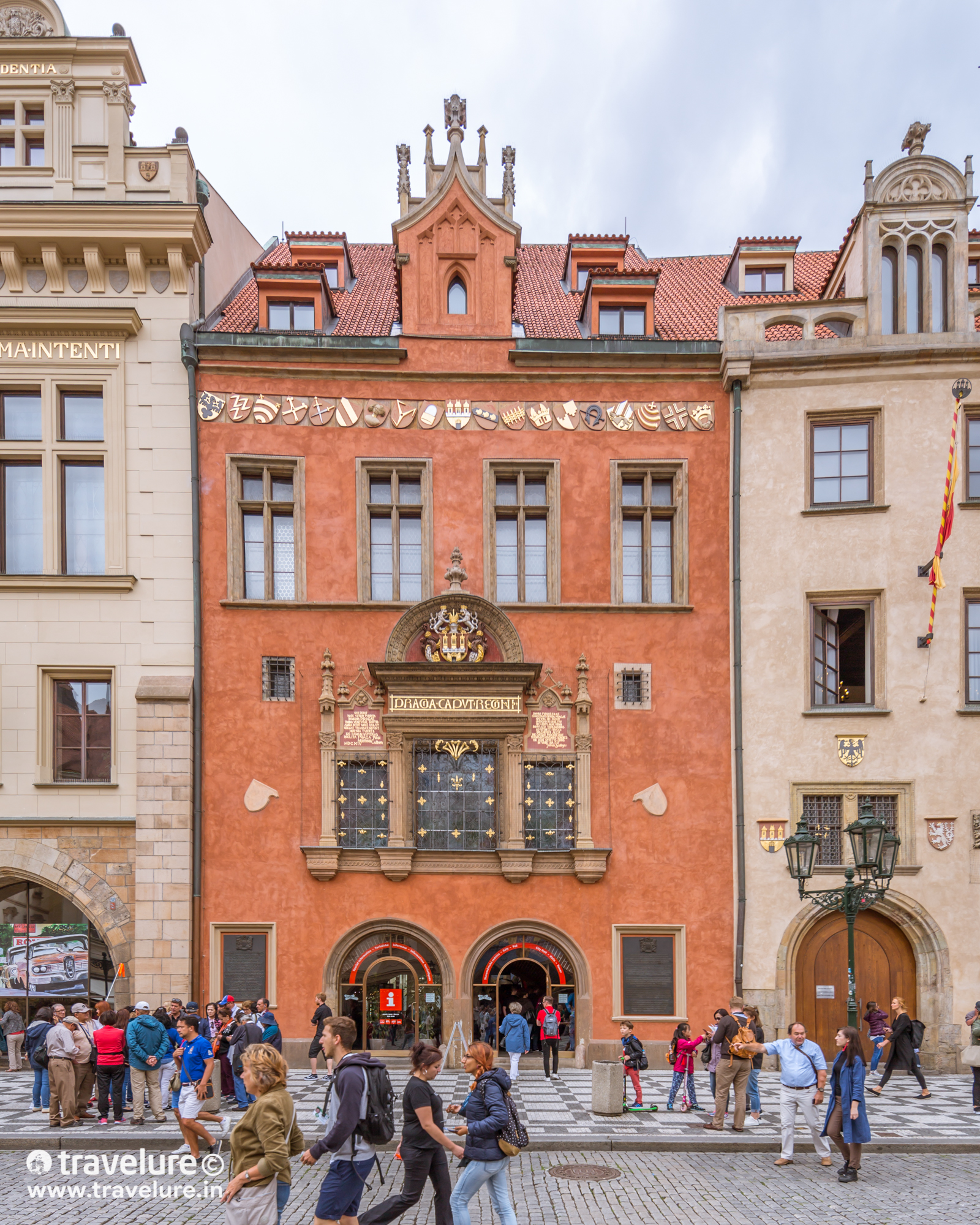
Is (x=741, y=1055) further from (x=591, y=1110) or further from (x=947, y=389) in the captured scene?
(x=947, y=389)

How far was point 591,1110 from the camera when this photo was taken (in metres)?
15.2

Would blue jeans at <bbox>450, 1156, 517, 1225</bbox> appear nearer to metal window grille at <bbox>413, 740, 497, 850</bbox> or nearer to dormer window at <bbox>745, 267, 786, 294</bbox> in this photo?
metal window grille at <bbox>413, 740, 497, 850</bbox>

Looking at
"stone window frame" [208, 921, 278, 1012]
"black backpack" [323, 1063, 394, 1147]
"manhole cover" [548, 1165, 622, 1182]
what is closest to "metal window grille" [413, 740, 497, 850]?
"stone window frame" [208, 921, 278, 1012]

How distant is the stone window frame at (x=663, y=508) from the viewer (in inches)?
827

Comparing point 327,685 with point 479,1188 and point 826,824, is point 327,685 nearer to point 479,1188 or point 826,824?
point 826,824

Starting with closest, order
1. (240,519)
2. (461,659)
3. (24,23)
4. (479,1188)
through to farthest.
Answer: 1. (479,1188)
2. (461,659)
3. (240,519)
4. (24,23)

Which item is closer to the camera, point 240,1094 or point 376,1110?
point 376,1110

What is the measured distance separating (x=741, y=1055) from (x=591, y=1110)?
256cm

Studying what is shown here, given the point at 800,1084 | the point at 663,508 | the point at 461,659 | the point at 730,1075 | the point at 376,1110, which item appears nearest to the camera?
the point at 376,1110

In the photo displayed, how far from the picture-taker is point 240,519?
21.0 m

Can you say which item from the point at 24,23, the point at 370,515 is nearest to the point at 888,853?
the point at 370,515

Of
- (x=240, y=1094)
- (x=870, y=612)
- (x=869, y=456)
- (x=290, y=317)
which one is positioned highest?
(x=290, y=317)

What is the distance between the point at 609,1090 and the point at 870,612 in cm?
1028

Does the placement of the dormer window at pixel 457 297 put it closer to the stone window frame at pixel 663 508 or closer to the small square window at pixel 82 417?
the stone window frame at pixel 663 508
